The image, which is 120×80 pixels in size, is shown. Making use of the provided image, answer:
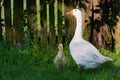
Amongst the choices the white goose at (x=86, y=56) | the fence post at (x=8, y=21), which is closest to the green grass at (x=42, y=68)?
the white goose at (x=86, y=56)

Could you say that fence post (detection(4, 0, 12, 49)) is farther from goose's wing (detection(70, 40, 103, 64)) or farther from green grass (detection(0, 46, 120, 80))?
goose's wing (detection(70, 40, 103, 64))

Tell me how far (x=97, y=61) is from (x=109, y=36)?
2754 millimetres

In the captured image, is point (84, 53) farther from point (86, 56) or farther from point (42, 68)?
point (42, 68)

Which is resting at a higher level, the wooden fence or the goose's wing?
the wooden fence

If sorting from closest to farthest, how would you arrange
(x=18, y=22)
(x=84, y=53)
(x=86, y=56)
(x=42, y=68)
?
(x=86, y=56) → (x=84, y=53) → (x=42, y=68) → (x=18, y=22)

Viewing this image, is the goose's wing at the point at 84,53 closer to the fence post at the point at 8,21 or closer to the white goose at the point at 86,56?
the white goose at the point at 86,56

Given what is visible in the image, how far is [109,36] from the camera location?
34.9 ft

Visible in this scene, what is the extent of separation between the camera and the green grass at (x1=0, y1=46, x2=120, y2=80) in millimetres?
7559

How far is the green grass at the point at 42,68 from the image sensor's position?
7.56 m

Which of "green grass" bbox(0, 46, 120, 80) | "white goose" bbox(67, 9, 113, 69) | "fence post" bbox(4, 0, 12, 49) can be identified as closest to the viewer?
"green grass" bbox(0, 46, 120, 80)

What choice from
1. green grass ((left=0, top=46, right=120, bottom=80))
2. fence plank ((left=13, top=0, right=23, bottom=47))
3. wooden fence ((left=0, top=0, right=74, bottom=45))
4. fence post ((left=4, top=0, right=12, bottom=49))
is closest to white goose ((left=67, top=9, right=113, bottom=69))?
green grass ((left=0, top=46, right=120, bottom=80))

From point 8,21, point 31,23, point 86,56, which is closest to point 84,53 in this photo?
point 86,56

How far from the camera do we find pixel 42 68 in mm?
8625

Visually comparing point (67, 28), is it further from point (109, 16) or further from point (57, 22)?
point (109, 16)
